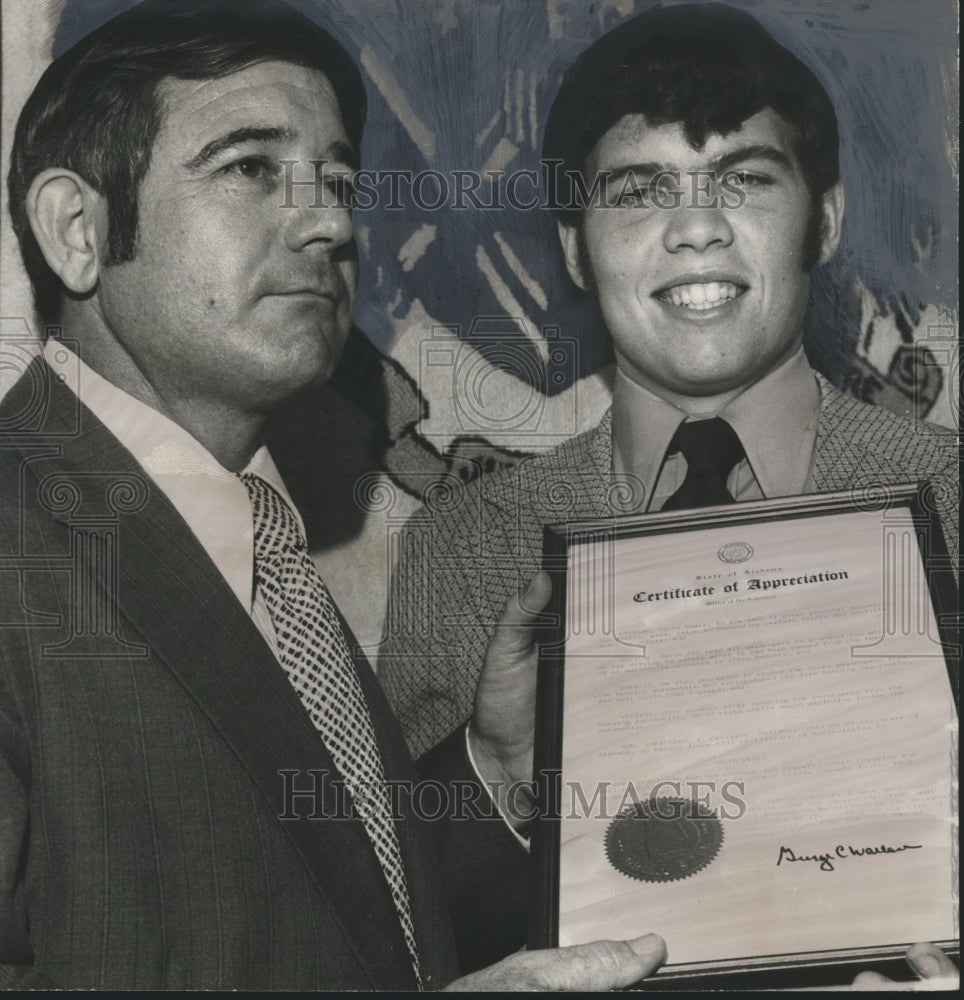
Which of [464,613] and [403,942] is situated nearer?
[403,942]

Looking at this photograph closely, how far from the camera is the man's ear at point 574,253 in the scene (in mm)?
3891

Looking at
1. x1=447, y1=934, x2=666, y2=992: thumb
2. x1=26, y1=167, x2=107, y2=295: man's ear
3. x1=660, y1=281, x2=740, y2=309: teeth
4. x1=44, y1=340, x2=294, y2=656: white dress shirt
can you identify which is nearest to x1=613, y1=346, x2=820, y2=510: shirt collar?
x1=660, y1=281, x2=740, y2=309: teeth

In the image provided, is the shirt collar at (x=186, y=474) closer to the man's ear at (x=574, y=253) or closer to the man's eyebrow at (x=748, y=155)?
the man's ear at (x=574, y=253)

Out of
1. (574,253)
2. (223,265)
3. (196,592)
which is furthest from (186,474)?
(574,253)

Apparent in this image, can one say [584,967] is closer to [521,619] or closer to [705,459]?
[521,619]

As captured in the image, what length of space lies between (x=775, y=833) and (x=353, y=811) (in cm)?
95

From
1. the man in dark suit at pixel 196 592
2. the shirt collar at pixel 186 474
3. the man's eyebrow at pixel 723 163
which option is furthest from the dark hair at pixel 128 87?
the man's eyebrow at pixel 723 163

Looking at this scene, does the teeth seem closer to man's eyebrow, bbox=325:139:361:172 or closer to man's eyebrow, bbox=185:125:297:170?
man's eyebrow, bbox=325:139:361:172

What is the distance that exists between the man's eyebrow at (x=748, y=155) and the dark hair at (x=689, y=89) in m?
0.06

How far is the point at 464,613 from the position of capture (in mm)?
3740

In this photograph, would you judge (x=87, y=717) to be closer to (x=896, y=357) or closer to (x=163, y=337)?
(x=163, y=337)

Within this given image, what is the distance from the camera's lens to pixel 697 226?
379 centimetres

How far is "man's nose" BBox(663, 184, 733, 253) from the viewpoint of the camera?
12.4 ft

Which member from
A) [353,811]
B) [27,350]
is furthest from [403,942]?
[27,350]
